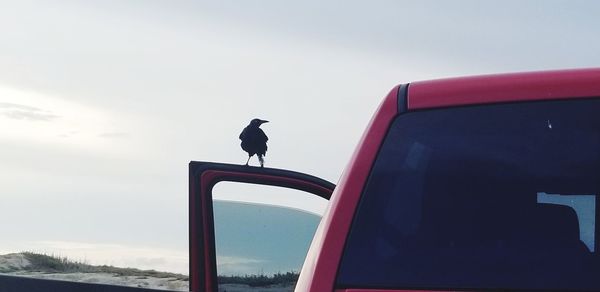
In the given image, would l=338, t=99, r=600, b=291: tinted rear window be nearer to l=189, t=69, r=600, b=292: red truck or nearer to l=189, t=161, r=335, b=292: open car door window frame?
l=189, t=69, r=600, b=292: red truck

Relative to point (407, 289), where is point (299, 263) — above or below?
above

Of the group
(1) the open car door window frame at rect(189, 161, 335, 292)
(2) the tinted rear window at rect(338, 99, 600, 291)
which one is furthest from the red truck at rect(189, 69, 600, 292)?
(1) the open car door window frame at rect(189, 161, 335, 292)

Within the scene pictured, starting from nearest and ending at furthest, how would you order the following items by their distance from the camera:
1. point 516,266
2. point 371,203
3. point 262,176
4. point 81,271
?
point 516,266 → point 371,203 → point 262,176 → point 81,271

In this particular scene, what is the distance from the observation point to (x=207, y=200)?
5969mm

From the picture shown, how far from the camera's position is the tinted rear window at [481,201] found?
3.19 metres

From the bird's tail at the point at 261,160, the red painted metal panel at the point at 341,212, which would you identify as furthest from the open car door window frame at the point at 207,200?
the red painted metal panel at the point at 341,212

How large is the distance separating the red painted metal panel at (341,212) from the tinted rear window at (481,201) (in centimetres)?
2

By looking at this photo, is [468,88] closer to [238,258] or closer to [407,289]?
[407,289]

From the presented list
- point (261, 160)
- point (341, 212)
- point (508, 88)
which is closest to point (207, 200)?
point (261, 160)

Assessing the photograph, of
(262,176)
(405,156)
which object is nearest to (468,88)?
(405,156)

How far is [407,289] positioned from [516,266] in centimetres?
28

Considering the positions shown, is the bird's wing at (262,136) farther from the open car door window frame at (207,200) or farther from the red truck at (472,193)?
the red truck at (472,193)

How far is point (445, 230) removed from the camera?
328 cm

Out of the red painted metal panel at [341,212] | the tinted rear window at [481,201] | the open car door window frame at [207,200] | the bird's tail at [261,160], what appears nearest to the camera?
the tinted rear window at [481,201]
